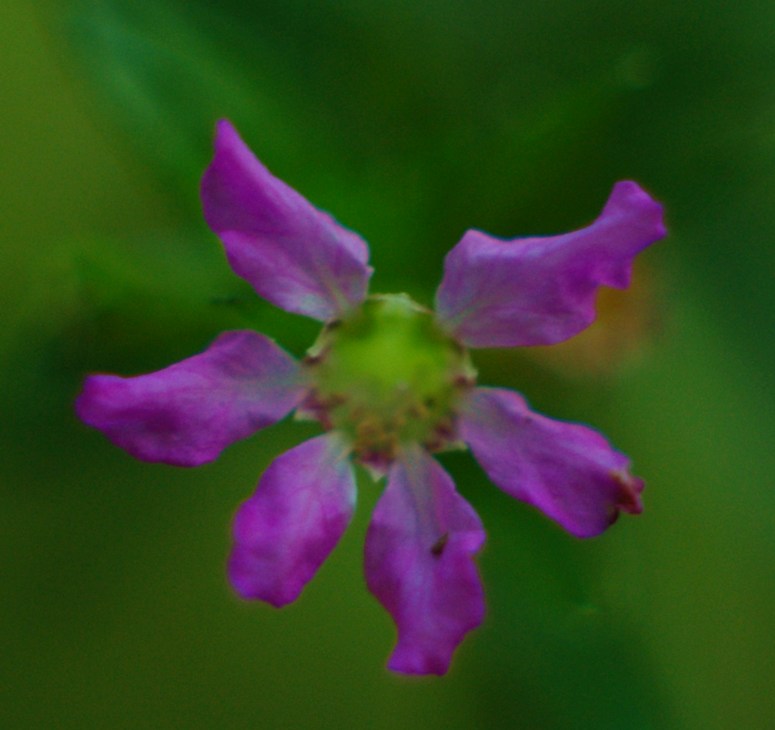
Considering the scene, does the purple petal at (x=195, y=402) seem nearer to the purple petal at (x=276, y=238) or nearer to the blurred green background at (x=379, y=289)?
the purple petal at (x=276, y=238)

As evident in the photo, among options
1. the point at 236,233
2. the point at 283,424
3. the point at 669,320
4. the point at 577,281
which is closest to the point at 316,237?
the point at 236,233

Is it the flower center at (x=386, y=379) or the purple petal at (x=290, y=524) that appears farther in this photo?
the flower center at (x=386, y=379)

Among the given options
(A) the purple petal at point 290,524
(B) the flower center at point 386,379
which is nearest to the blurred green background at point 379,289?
(B) the flower center at point 386,379

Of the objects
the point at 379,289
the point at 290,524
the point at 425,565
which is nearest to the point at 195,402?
the point at 290,524

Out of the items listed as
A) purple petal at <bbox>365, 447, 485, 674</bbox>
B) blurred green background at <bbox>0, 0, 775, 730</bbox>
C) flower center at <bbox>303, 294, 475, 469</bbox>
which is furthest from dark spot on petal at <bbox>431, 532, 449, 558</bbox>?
blurred green background at <bbox>0, 0, 775, 730</bbox>

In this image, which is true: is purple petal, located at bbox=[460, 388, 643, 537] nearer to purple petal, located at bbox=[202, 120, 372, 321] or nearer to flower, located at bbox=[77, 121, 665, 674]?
flower, located at bbox=[77, 121, 665, 674]

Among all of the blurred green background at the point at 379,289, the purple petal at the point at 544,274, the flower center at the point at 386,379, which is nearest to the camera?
the purple petal at the point at 544,274
